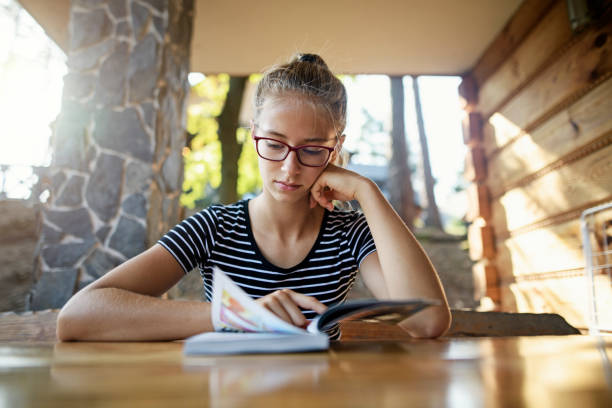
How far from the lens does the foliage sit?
39.0 feet

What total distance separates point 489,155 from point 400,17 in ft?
5.43

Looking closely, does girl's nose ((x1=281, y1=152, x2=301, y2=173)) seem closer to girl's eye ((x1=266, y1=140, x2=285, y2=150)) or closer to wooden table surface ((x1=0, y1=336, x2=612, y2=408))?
girl's eye ((x1=266, y1=140, x2=285, y2=150))

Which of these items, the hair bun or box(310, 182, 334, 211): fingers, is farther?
the hair bun

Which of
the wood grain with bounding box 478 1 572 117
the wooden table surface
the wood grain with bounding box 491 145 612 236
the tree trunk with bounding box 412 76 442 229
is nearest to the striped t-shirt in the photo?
the wooden table surface

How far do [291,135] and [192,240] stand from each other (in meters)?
0.53

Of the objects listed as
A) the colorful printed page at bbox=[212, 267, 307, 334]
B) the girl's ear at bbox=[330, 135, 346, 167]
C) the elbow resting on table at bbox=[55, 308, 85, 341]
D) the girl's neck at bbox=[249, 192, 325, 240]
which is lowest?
the elbow resting on table at bbox=[55, 308, 85, 341]

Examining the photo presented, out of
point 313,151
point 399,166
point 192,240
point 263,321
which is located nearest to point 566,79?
point 313,151

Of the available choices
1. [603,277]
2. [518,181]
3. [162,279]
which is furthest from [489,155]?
[162,279]

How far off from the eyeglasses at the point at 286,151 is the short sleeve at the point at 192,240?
0.34 m

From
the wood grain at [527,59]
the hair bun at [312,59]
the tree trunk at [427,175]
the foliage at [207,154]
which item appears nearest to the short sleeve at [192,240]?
the hair bun at [312,59]

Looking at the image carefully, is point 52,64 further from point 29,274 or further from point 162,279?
point 162,279

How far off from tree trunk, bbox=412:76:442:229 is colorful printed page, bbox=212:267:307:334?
10.2 m

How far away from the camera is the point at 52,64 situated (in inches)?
272

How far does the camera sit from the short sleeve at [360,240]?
182 cm
